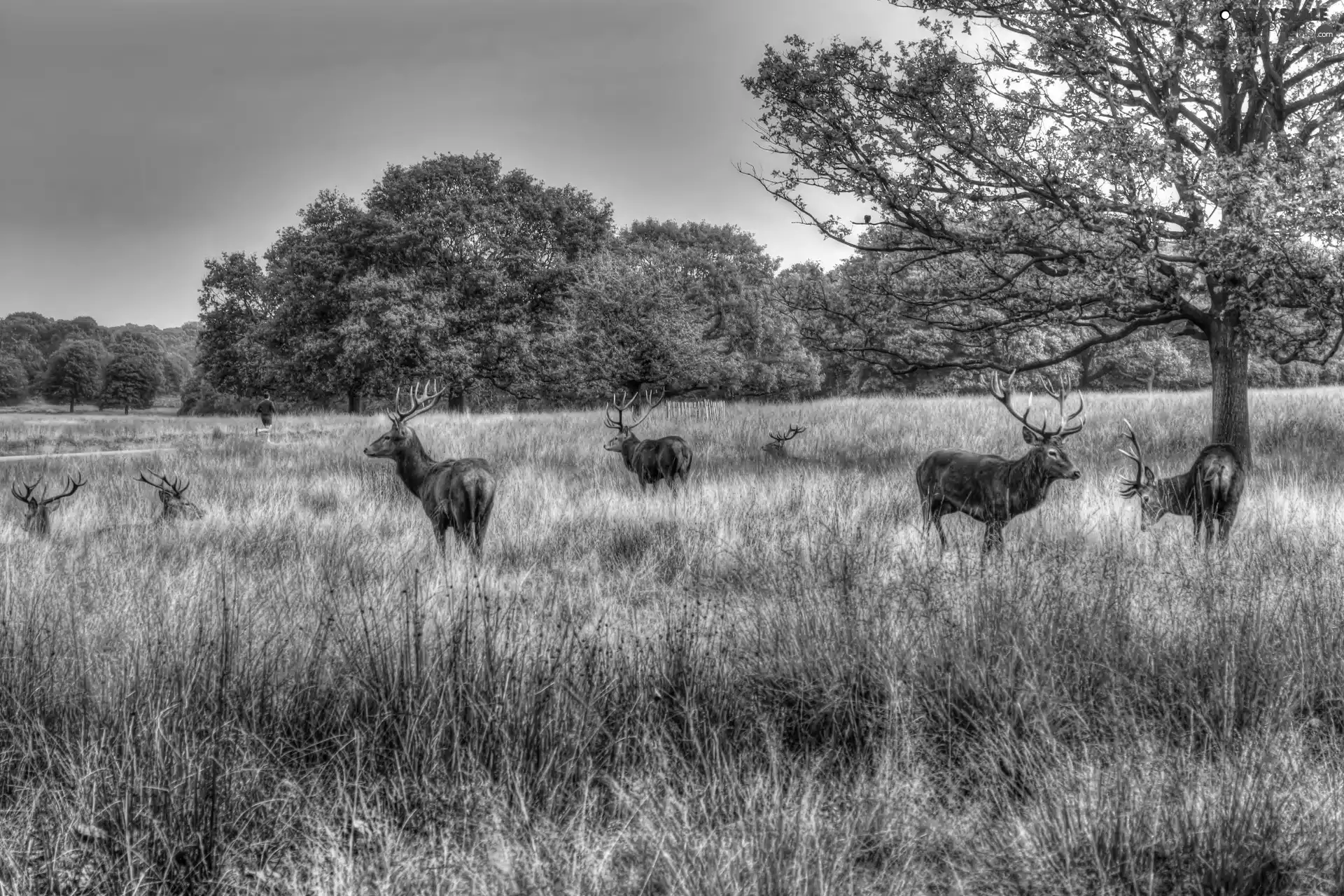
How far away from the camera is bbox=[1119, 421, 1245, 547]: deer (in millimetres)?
5246

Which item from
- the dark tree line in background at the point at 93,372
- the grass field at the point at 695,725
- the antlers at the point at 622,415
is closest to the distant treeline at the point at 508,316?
the antlers at the point at 622,415

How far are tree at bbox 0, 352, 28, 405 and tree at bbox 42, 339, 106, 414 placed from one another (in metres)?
7.45

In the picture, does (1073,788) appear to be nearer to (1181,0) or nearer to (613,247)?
(1181,0)

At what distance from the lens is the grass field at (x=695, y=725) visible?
1939 millimetres

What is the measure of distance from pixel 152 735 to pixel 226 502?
8.03m

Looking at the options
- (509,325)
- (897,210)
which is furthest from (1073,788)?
(509,325)

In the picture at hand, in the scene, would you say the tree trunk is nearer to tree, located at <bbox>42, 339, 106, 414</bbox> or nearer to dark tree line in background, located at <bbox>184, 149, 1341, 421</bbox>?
dark tree line in background, located at <bbox>184, 149, 1341, 421</bbox>

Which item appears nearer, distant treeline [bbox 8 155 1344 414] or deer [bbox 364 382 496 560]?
deer [bbox 364 382 496 560]

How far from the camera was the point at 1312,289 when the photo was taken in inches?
264

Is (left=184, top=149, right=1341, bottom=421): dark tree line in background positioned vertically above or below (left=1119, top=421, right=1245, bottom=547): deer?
above

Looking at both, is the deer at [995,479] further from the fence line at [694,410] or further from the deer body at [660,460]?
the fence line at [694,410]

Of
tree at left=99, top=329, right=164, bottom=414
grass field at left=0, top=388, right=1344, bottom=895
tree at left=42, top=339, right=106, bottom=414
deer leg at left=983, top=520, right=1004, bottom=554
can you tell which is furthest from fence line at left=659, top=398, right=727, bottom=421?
tree at left=42, top=339, right=106, bottom=414

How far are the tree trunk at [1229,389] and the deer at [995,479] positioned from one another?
4.05 metres

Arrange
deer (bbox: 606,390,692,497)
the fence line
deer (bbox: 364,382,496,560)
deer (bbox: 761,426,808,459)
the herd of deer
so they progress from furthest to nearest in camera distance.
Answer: the fence line < deer (bbox: 761,426,808,459) < deer (bbox: 606,390,692,497) < deer (bbox: 364,382,496,560) < the herd of deer
